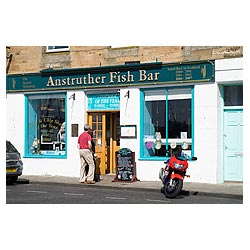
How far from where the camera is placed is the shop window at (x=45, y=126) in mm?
18453

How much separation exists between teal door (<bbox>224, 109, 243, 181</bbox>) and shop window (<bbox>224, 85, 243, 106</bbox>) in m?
0.26

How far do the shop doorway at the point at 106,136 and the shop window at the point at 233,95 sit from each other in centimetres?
400

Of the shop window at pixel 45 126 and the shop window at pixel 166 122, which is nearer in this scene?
the shop window at pixel 166 122

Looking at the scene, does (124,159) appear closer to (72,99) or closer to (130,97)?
(130,97)

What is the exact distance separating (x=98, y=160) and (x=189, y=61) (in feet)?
15.8

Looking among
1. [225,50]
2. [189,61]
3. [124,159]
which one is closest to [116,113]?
[124,159]

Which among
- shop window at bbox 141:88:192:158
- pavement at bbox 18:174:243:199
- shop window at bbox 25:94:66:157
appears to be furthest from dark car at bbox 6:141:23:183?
shop window at bbox 141:88:192:158

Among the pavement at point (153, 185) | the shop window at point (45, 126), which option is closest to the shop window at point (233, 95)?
the pavement at point (153, 185)

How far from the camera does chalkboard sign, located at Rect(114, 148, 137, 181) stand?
53.0ft

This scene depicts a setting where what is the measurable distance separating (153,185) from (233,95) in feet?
12.8

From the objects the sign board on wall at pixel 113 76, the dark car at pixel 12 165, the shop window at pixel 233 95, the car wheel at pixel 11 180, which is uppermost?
the sign board on wall at pixel 113 76

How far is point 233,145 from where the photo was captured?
15.7m

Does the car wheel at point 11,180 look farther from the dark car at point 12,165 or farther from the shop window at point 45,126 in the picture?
the shop window at point 45,126

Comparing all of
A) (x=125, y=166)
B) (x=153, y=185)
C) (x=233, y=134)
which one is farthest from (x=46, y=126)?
(x=233, y=134)
